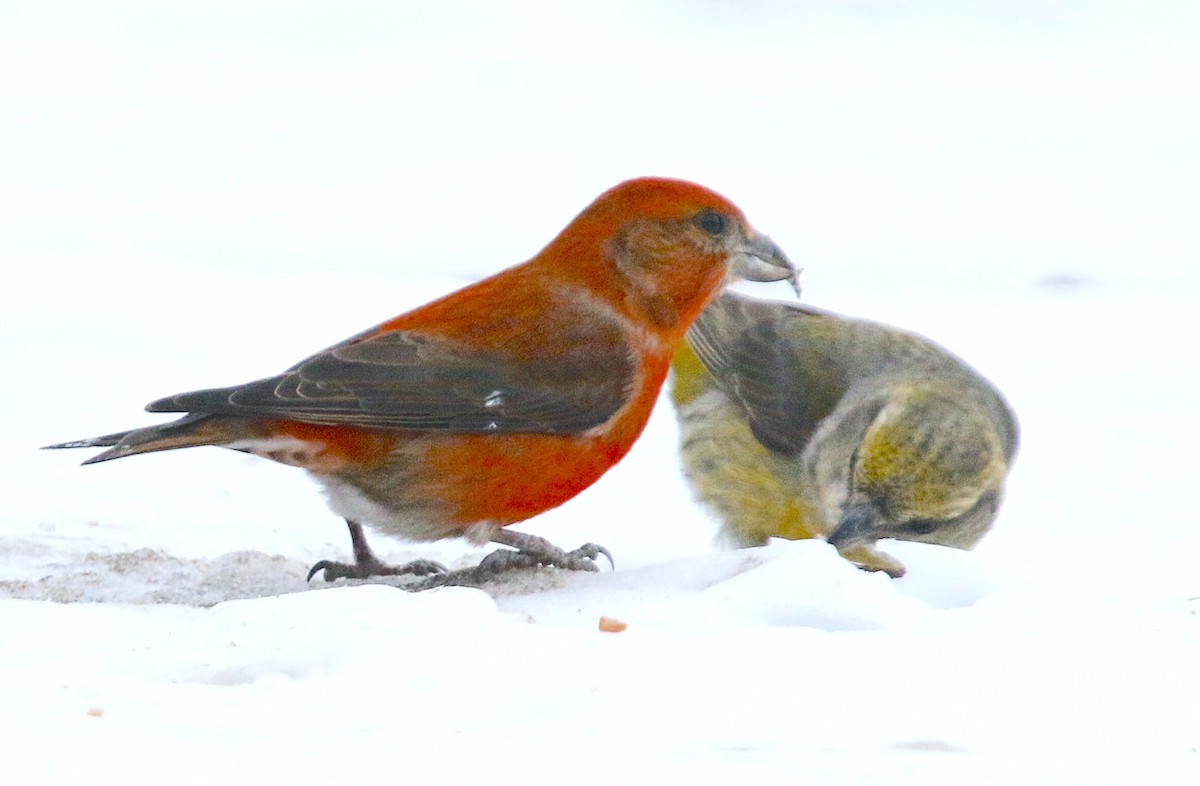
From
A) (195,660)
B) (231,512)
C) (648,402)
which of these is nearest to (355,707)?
(195,660)

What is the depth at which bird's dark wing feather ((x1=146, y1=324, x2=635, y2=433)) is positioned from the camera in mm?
4008

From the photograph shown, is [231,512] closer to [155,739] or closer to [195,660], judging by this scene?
[195,660]

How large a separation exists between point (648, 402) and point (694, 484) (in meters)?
1.46

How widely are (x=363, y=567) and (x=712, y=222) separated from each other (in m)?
1.26

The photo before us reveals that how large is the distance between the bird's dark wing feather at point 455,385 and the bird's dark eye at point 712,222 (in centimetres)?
41

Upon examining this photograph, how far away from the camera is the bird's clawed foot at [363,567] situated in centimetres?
436

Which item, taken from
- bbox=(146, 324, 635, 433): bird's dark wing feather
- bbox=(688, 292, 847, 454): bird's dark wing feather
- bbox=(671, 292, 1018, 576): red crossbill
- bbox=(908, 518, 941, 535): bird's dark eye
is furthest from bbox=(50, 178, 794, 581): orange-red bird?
bbox=(688, 292, 847, 454): bird's dark wing feather

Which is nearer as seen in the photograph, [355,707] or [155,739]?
[155,739]

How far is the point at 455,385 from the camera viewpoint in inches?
162

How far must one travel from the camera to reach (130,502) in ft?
16.6

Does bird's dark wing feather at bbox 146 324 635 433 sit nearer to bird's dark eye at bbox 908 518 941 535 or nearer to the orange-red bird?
the orange-red bird

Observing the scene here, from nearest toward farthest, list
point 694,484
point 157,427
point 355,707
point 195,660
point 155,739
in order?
point 155,739
point 355,707
point 195,660
point 157,427
point 694,484

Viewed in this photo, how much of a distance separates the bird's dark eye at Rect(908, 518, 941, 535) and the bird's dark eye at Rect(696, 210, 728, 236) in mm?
1111

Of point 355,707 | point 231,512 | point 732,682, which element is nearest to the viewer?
point 355,707
